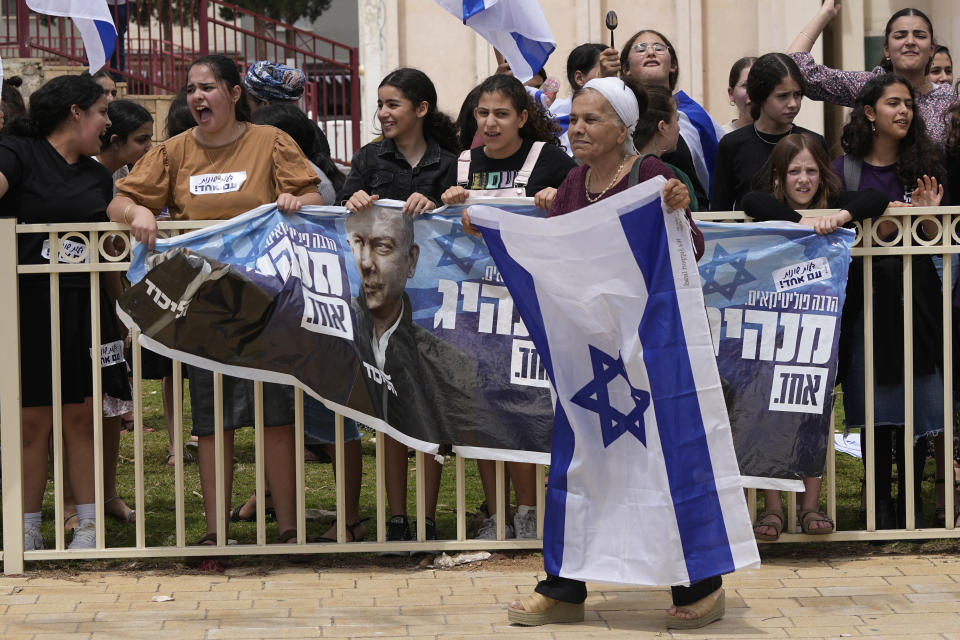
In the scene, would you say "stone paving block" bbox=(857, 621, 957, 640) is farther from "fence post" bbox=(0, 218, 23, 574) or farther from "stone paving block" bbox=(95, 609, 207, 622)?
"fence post" bbox=(0, 218, 23, 574)

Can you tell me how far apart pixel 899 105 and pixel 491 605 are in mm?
2896

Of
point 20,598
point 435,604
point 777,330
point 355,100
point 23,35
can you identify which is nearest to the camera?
point 435,604

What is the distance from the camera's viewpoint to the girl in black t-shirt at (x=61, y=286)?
6.23m

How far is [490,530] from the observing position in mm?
6312

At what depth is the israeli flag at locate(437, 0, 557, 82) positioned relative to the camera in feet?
22.1

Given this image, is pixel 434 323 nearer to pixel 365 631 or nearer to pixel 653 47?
pixel 365 631

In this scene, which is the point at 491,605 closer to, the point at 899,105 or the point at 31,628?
the point at 31,628

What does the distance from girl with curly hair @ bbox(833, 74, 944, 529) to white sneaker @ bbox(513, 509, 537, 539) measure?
1.48m

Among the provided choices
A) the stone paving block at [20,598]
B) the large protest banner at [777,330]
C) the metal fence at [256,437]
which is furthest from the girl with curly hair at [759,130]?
the stone paving block at [20,598]

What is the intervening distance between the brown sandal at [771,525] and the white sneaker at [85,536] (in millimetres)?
2895

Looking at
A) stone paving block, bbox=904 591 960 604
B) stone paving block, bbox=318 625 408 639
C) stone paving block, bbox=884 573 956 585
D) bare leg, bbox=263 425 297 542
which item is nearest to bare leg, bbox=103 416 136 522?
bare leg, bbox=263 425 297 542

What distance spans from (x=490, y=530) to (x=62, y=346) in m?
2.06

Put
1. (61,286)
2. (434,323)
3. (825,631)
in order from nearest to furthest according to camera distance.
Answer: (825,631)
(434,323)
(61,286)

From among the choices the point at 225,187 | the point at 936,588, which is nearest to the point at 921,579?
the point at 936,588
